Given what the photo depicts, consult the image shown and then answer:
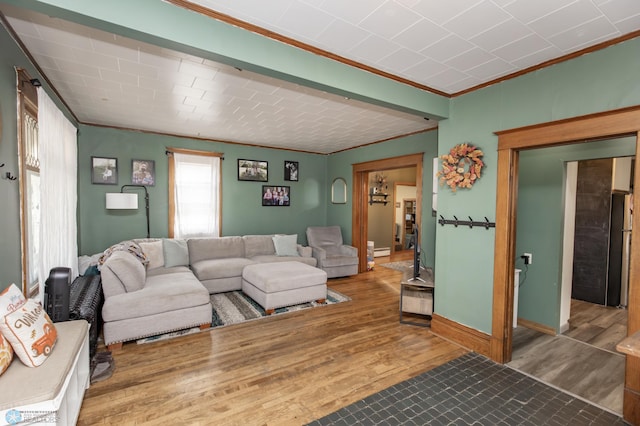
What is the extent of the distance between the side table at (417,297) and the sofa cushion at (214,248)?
125 inches

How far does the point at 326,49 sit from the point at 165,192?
4.33 m

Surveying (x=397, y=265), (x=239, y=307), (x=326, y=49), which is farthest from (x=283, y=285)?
(x=397, y=265)

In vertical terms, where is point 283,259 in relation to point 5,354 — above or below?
below

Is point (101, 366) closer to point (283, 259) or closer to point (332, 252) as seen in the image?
point (283, 259)

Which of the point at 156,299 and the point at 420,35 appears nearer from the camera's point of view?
the point at 420,35

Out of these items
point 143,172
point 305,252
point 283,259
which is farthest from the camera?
point 305,252

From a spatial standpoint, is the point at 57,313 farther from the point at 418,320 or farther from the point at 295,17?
the point at 418,320

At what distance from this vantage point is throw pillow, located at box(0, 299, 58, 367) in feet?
5.28

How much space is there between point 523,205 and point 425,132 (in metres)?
1.90

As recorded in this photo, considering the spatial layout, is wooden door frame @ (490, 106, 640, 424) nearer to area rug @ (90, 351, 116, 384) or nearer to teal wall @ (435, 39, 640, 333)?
teal wall @ (435, 39, 640, 333)

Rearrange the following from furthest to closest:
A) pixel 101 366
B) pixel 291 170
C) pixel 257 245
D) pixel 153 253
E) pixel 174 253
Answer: pixel 291 170
pixel 257 245
pixel 174 253
pixel 153 253
pixel 101 366

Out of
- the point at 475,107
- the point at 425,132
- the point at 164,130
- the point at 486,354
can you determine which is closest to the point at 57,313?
the point at 164,130

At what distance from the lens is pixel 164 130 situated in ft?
16.7

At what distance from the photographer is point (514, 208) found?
284 cm
